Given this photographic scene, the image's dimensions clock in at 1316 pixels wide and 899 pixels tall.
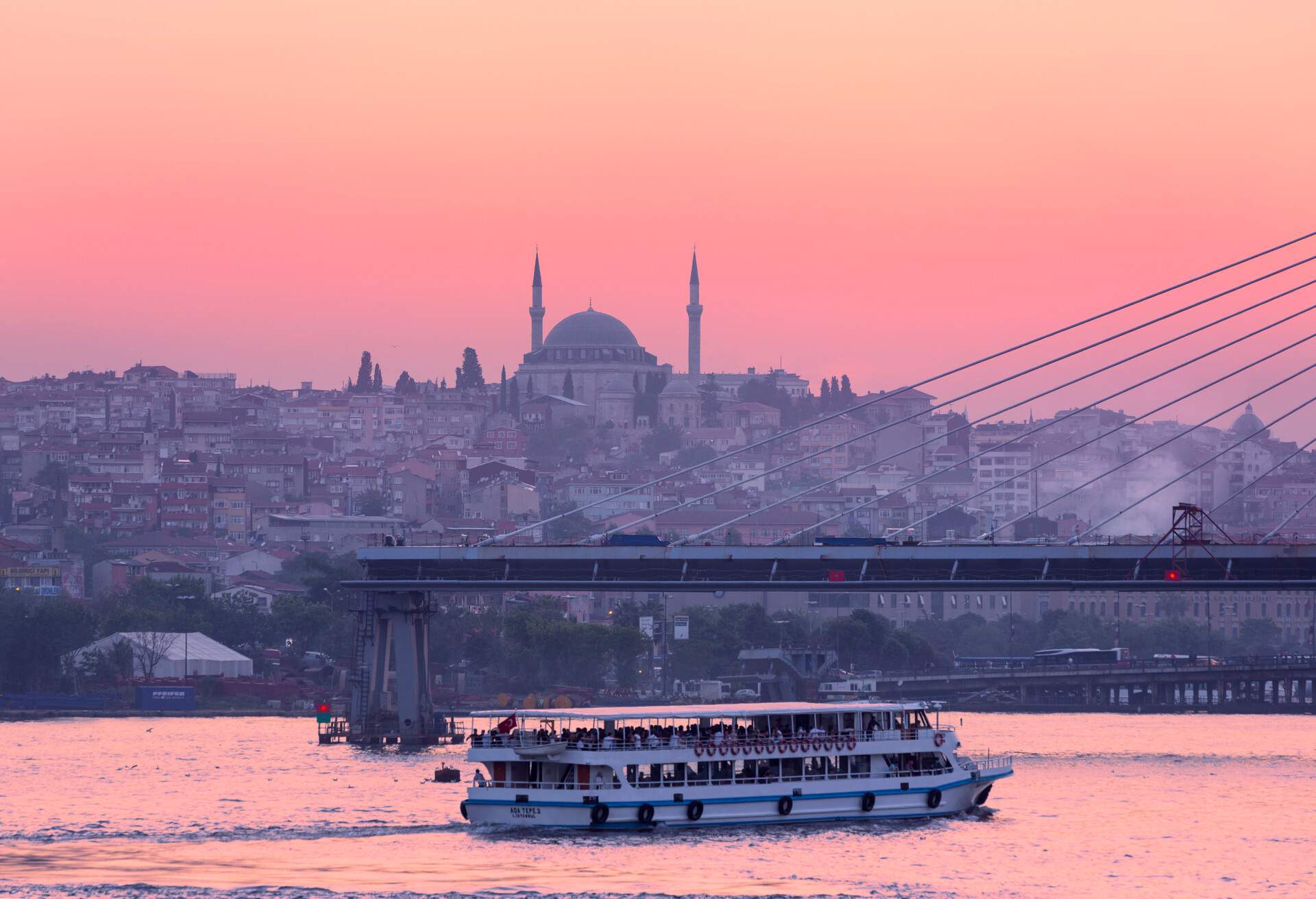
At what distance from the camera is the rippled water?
1553 inches

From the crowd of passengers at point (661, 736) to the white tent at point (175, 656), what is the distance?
51514 millimetres

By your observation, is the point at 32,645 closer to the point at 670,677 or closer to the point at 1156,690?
the point at 670,677

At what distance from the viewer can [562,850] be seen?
42656mm

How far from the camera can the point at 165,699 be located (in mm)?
90312

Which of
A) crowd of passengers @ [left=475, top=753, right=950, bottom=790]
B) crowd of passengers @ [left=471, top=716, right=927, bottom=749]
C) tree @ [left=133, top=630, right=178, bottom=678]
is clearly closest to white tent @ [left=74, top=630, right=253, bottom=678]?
tree @ [left=133, top=630, right=178, bottom=678]

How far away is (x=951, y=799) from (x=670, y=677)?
61978 mm

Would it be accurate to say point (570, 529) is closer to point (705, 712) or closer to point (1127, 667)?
point (1127, 667)

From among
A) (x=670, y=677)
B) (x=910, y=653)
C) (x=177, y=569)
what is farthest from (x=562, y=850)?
(x=177, y=569)

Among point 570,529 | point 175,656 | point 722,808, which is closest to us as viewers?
point 722,808

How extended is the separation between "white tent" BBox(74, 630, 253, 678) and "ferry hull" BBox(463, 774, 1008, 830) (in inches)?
2057

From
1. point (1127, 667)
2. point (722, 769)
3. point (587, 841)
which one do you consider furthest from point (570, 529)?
point (587, 841)

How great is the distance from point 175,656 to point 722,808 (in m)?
55.5

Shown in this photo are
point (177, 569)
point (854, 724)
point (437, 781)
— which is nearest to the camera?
point (854, 724)

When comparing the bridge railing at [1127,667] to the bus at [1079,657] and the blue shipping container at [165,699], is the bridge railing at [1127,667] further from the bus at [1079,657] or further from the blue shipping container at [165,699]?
the blue shipping container at [165,699]
